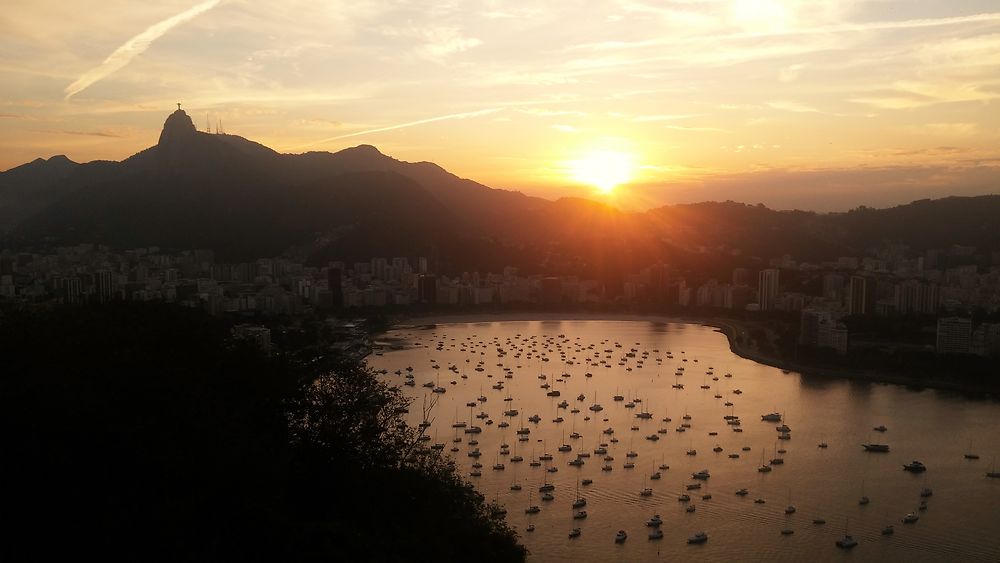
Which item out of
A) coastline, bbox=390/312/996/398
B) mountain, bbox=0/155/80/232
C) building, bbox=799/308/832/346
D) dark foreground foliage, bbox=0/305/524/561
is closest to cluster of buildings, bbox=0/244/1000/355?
building, bbox=799/308/832/346

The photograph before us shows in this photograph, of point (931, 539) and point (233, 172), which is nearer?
point (931, 539)

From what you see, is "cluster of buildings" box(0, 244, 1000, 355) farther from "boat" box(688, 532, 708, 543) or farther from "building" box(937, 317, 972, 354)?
"boat" box(688, 532, 708, 543)

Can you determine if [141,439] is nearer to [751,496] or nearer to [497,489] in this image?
[497,489]

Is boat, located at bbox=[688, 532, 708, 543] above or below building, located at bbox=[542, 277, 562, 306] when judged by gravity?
below

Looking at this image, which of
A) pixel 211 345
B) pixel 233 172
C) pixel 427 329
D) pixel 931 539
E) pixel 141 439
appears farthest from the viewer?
pixel 233 172

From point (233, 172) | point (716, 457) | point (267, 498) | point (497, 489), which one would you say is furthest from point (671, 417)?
point (233, 172)

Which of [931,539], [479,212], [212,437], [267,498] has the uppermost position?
[479,212]

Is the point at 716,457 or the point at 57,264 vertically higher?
the point at 57,264

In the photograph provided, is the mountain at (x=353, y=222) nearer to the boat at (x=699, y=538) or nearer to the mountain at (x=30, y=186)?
the mountain at (x=30, y=186)
